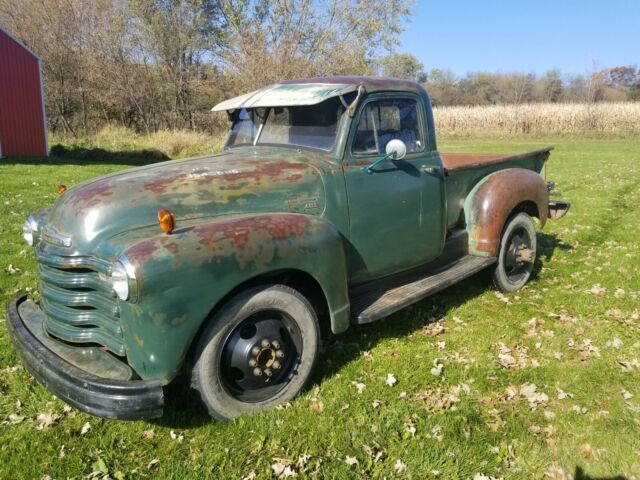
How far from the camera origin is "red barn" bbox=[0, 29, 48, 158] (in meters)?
18.5

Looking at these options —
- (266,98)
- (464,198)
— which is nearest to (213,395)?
(266,98)

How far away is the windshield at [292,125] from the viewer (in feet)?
13.1

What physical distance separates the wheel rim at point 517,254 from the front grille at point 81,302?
407 cm

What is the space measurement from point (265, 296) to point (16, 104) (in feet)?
65.9

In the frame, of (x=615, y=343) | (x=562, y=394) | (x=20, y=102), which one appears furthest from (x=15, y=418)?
(x=20, y=102)

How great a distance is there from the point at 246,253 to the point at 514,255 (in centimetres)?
362

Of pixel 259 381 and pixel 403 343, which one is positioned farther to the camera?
pixel 403 343

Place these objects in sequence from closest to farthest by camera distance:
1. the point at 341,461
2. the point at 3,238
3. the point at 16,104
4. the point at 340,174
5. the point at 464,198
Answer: the point at 341,461 < the point at 340,174 < the point at 464,198 < the point at 3,238 < the point at 16,104

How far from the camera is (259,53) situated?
22.6 m

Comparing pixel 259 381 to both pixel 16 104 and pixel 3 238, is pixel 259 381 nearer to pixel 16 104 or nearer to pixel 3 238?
pixel 3 238

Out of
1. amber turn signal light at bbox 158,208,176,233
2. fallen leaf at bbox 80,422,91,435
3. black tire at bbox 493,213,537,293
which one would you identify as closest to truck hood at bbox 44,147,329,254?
amber turn signal light at bbox 158,208,176,233

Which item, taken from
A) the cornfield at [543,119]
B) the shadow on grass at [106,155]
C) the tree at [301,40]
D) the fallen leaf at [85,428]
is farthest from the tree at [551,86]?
the fallen leaf at [85,428]

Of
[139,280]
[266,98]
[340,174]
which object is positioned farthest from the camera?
[266,98]

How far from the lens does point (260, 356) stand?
10.5ft
